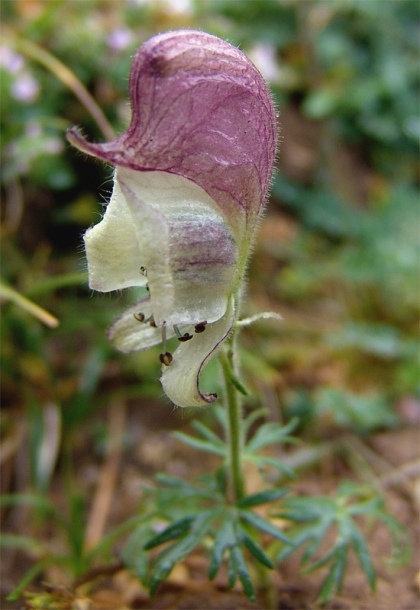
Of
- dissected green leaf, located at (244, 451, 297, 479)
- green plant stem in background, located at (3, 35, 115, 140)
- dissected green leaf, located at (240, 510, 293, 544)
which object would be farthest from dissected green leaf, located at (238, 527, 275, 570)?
green plant stem in background, located at (3, 35, 115, 140)

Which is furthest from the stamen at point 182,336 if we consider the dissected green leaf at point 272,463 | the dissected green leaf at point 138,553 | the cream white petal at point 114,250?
the dissected green leaf at point 138,553

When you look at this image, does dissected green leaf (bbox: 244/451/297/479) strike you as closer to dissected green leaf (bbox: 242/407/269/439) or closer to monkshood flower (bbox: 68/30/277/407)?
dissected green leaf (bbox: 242/407/269/439)

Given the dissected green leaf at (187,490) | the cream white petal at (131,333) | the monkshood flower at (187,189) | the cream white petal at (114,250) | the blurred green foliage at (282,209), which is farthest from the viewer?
the blurred green foliage at (282,209)

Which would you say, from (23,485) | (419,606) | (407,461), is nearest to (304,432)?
(407,461)

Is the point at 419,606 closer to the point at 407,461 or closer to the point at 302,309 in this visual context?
the point at 407,461

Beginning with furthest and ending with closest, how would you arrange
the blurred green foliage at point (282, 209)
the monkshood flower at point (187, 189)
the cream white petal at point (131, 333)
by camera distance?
the blurred green foliage at point (282, 209), the cream white petal at point (131, 333), the monkshood flower at point (187, 189)

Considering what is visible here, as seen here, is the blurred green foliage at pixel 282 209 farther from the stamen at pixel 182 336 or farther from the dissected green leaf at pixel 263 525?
the stamen at pixel 182 336
